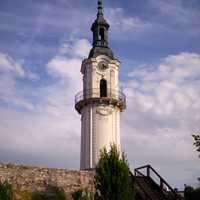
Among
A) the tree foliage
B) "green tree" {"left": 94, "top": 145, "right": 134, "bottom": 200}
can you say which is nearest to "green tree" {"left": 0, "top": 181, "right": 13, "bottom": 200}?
"green tree" {"left": 94, "top": 145, "right": 134, "bottom": 200}

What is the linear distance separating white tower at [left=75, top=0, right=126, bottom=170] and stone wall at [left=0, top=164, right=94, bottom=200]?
25.4 ft

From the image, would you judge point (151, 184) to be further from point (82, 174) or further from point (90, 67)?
point (90, 67)

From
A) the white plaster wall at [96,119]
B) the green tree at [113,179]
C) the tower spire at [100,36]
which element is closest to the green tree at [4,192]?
the green tree at [113,179]

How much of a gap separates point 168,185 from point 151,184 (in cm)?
184

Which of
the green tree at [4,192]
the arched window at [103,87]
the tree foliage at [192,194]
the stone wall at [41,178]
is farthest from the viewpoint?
the arched window at [103,87]

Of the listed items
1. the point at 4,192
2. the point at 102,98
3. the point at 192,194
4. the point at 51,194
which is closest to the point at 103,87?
the point at 102,98

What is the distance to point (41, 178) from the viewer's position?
90.3 feet

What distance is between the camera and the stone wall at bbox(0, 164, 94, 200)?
2662 cm

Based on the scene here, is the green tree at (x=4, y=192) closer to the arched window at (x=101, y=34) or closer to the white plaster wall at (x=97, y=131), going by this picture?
the white plaster wall at (x=97, y=131)

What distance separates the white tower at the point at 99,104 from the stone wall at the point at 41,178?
7733mm

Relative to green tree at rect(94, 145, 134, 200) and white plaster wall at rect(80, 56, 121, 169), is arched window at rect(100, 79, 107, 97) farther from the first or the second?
green tree at rect(94, 145, 134, 200)

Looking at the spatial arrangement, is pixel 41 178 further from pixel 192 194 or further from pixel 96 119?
pixel 96 119

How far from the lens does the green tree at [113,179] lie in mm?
22000

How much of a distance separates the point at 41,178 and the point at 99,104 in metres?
12.2
